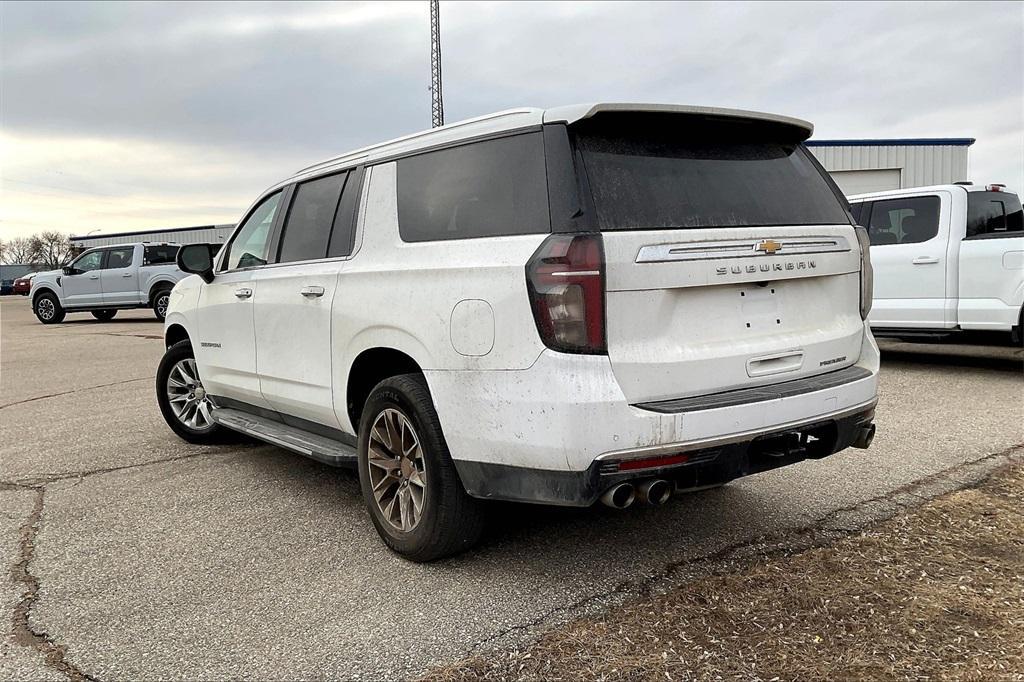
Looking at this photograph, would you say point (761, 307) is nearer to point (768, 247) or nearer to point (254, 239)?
point (768, 247)

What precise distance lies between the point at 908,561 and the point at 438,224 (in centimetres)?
256


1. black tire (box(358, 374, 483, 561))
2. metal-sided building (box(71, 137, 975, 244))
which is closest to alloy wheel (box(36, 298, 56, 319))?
metal-sided building (box(71, 137, 975, 244))

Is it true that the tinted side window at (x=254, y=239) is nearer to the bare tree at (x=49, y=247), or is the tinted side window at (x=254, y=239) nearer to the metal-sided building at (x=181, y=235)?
the metal-sided building at (x=181, y=235)

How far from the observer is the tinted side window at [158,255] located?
20859 mm

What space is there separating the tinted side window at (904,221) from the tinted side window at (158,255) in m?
17.3

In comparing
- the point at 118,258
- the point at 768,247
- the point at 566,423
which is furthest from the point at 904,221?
the point at 118,258

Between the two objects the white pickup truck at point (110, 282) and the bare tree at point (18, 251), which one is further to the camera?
the bare tree at point (18, 251)

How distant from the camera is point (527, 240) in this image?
3133 millimetres

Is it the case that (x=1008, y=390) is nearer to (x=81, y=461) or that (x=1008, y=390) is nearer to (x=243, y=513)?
(x=243, y=513)

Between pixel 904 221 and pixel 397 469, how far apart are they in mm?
7551

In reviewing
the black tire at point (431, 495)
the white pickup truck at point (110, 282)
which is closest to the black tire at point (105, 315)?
the white pickup truck at point (110, 282)

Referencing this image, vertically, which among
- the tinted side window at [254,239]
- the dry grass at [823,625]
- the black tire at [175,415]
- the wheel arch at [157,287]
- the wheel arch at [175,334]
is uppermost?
the tinted side window at [254,239]

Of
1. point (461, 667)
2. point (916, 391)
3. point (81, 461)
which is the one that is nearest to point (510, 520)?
point (461, 667)

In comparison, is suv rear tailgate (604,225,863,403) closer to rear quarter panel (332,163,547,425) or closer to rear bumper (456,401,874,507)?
rear bumper (456,401,874,507)
